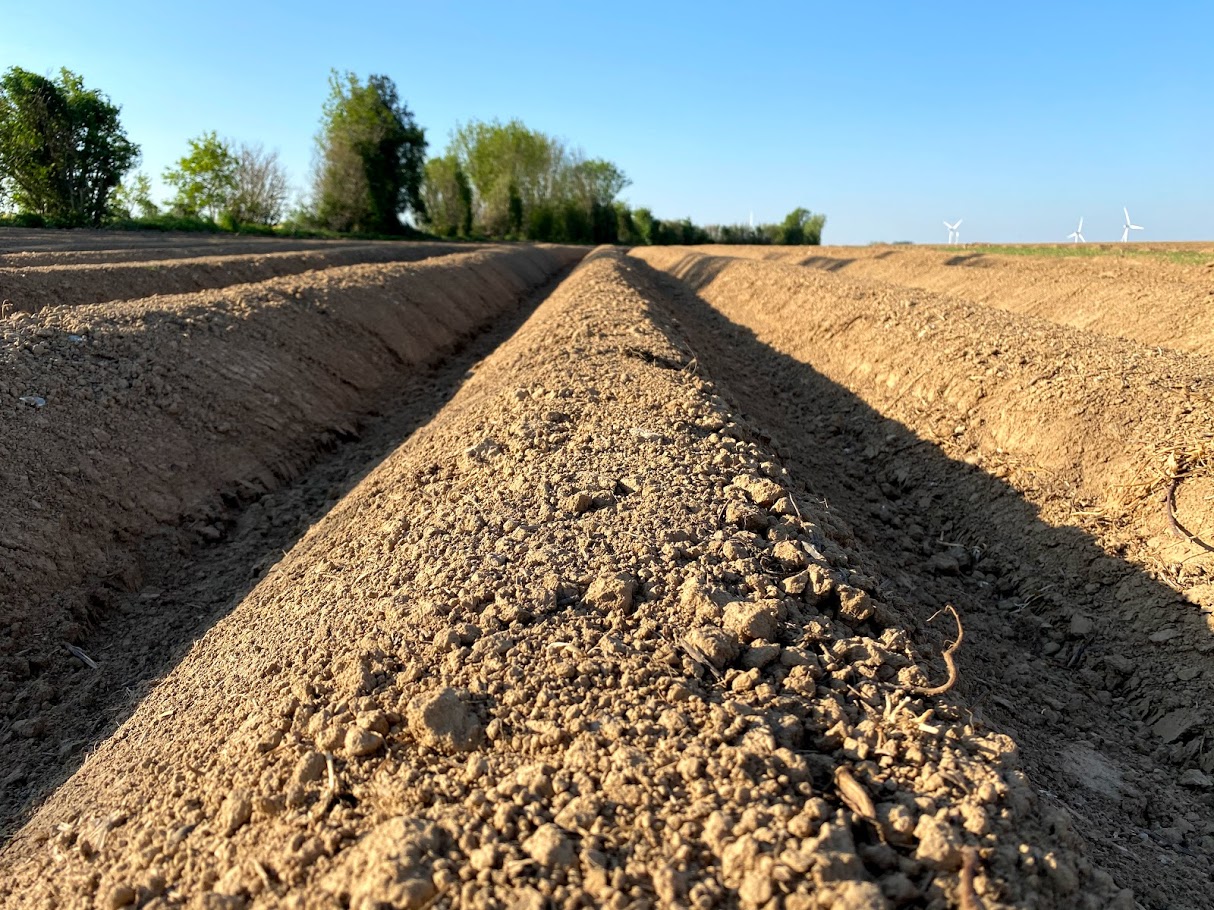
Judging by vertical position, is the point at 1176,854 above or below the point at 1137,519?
below

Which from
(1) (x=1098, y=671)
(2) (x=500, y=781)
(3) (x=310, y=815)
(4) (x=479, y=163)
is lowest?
(1) (x=1098, y=671)

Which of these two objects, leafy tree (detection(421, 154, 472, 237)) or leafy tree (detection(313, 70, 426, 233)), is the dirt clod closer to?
leafy tree (detection(313, 70, 426, 233))

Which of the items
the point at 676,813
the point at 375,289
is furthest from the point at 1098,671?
the point at 375,289

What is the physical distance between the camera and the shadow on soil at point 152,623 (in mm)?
3336

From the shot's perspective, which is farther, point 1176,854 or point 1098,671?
point 1098,671

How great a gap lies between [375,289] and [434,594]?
9754 millimetres

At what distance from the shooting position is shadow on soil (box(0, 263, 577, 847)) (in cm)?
334

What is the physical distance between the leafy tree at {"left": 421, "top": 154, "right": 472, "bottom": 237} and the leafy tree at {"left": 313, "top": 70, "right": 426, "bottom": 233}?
9.49 m

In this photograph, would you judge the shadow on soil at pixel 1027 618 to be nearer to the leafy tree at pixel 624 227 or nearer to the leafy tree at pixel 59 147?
Answer: the leafy tree at pixel 59 147

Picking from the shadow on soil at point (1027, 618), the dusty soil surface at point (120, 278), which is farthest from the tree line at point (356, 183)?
the shadow on soil at point (1027, 618)

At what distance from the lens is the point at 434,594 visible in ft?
10.3

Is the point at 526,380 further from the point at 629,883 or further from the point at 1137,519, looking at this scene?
the point at 629,883

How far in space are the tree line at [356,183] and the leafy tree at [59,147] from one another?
0.15ft

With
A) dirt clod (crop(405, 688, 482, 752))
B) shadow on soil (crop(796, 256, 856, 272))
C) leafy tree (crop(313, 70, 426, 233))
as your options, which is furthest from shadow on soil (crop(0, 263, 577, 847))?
leafy tree (crop(313, 70, 426, 233))
